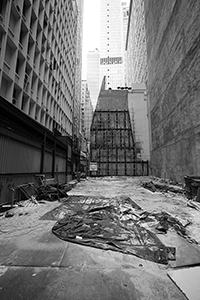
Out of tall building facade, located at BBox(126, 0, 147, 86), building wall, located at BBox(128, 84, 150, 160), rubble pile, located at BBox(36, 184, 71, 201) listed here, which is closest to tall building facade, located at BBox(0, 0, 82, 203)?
rubble pile, located at BBox(36, 184, 71, 201)

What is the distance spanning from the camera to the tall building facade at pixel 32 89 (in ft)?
22.3

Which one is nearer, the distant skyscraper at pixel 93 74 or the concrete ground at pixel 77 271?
the concrete ground at pixel 77 271

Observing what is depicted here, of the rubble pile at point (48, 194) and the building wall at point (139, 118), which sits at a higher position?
the building wall at point (139, 118)

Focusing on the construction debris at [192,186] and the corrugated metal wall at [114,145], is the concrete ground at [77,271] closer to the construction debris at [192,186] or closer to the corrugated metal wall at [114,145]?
the construction debris at [192,186]

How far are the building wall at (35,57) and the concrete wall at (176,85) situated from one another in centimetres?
1404

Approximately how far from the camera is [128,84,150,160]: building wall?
112 ft

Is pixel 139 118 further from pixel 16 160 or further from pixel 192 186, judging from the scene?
pixel 16 160

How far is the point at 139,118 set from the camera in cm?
3634

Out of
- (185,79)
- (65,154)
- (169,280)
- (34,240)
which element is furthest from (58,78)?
(169,280)

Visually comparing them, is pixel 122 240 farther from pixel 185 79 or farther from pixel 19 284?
pixel 185 79

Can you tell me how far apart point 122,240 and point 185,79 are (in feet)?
49.3

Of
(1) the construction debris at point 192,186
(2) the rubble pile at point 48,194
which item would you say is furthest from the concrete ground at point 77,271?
(1) the construction debris at point 192,186

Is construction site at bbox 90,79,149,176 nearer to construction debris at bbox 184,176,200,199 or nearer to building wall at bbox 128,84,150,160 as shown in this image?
building wall at bbox 128,84,150,160

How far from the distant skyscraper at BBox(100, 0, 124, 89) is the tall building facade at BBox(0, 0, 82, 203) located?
261 ft
